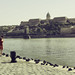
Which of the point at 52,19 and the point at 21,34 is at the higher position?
the point at 52,19

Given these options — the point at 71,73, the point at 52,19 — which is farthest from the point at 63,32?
the point at 71,73

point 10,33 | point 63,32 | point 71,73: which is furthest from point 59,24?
point 71,73

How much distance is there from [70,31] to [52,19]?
4310 centimetres

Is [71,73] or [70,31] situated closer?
[71,73]

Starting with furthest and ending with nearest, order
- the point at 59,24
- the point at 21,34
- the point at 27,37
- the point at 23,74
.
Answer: the point at 59,24 < the point at 21,34 < the point at 27,37 < the point at 23,74

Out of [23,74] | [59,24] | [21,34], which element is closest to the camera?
[23,74]

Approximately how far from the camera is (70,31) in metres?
158

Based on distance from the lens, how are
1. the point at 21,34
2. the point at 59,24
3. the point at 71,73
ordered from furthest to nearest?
1. the point at 59,24
2. the point at 21,34
3. the point at 71,73

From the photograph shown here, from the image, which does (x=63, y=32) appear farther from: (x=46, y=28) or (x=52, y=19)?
(x=52, y=19)

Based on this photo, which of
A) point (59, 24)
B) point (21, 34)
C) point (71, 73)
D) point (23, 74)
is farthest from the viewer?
point (59, 24)

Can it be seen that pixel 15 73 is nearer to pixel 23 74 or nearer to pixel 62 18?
pixel 23 74

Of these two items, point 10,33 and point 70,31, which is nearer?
point 70,31

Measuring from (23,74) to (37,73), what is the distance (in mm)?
917

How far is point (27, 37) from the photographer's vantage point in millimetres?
153625
